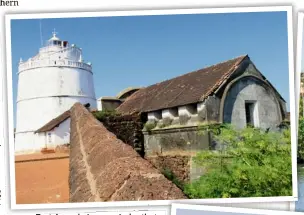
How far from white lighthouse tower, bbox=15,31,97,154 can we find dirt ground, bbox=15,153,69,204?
100 millimetres

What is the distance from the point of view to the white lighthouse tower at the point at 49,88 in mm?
3600

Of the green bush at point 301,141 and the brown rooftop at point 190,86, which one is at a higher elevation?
the brown rooftop at point 190,86

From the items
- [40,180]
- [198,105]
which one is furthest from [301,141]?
[40,180]

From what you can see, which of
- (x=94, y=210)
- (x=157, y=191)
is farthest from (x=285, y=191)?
(x=94, y=210)

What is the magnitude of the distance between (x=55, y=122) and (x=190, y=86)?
1.03 meters

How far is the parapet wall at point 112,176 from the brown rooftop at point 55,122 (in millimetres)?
394

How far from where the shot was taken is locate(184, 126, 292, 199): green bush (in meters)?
3.55

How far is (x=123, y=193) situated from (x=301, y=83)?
1.32 metres

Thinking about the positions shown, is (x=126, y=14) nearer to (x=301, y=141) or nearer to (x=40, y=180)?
(x=40, y=180)

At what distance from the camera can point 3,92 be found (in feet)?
10.8

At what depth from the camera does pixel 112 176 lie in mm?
2896

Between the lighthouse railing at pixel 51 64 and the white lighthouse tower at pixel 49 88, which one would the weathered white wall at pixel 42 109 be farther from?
the lighthouse railing at pixel 51 64

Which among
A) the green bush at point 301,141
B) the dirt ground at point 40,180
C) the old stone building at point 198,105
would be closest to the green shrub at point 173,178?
the old stone building at point 198,105

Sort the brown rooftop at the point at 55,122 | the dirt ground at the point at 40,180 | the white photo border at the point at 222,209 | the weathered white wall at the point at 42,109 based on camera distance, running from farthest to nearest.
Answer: the brown rooftop at the point at 55,122, the weathered white wall at the point at 42,109, the dirt ground at the point at 40,180, the white photo border at the point at 222,209
